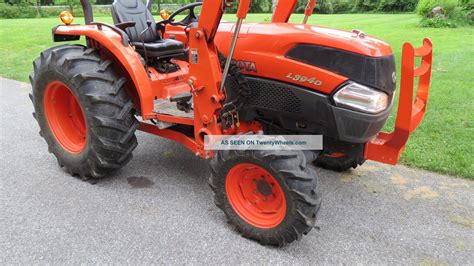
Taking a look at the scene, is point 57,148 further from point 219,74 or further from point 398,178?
point 398,178

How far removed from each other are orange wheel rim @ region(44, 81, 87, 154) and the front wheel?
4.92 feet

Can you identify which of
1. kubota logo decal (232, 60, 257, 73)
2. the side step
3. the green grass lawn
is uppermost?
kubota logo decal (232, 60, 257, 73)

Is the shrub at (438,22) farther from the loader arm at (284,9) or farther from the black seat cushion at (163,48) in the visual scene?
the black seat cushion at (163,48)

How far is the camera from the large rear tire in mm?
2896

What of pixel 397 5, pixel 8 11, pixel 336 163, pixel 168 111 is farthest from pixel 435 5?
pixel 8 11

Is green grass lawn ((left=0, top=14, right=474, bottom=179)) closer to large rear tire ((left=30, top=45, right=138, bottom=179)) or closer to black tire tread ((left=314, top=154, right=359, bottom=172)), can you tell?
black tire tread ((left=314, top=154, right=359, bottom=172))

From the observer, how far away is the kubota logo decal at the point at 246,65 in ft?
8.23

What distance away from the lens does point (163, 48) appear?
3506mm

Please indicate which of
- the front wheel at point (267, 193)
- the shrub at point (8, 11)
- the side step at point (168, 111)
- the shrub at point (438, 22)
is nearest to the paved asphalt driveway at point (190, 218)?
the front wheel at point (267, 193)

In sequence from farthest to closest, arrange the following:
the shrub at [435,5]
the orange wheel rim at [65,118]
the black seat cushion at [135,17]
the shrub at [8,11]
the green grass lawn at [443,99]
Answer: the shrub at [8,11] < the shrub at [435,5] < the black seat cushion at [135,17] < the green grass lawn at [443,99] < the orange wheel rim at [65,118]

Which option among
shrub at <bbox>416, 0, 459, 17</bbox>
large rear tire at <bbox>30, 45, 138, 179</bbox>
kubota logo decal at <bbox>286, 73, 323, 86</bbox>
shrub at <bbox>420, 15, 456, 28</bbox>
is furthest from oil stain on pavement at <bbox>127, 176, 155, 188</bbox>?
shrub at <bbox>416, 0, 459, 17</bbox>

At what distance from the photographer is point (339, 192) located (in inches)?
123

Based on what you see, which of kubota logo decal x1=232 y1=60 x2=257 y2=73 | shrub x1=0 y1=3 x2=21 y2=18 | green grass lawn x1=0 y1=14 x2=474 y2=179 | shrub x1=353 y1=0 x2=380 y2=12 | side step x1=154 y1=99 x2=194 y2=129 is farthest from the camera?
shrub x1=353 y1=0 x2=380 y2=12

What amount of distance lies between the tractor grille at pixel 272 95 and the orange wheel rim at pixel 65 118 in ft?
5.34
